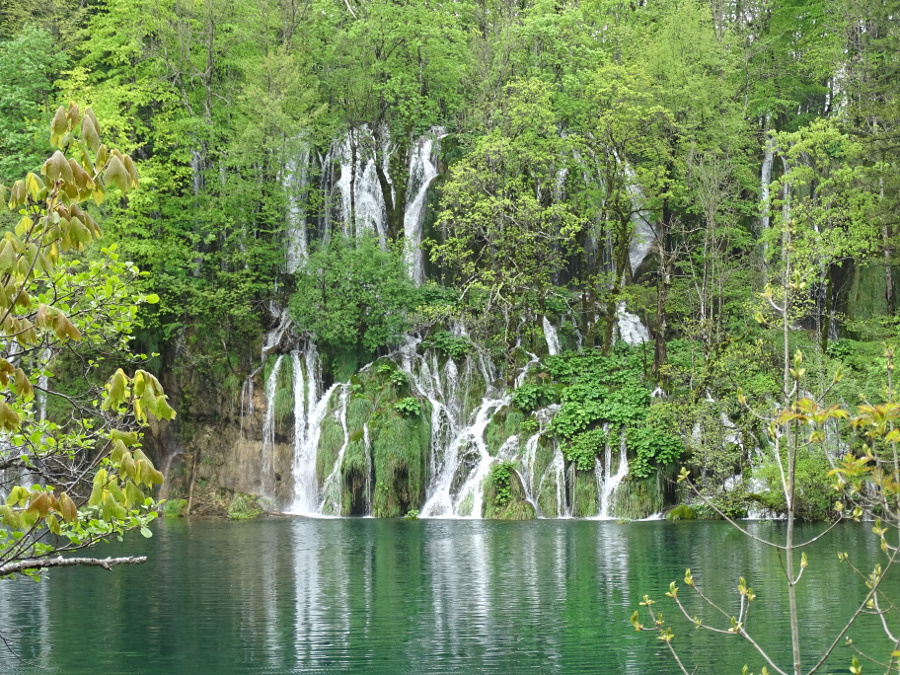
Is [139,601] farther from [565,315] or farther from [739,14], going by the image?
[739,14]

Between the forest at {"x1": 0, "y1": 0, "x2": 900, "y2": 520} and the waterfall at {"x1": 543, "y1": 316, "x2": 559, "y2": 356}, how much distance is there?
0.36 ft

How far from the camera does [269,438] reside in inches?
1313

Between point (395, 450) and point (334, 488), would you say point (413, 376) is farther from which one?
point (334, 488)

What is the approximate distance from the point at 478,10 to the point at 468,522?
2458 centimetres

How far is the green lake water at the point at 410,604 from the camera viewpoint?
11484mm

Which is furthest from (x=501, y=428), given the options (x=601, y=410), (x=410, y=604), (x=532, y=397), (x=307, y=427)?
(x=410, y=604)

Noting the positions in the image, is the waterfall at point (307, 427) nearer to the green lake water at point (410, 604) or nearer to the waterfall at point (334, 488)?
the waterfall at point (334, 488)

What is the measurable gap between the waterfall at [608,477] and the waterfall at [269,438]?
1150 cm

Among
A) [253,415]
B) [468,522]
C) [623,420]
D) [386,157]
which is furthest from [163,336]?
[623,420]

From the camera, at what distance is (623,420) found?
29797 millimetres

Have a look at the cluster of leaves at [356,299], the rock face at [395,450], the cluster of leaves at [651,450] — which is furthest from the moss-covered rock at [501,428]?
the cluster of leaves at [356,299]

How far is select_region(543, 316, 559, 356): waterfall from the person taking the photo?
3547 cm

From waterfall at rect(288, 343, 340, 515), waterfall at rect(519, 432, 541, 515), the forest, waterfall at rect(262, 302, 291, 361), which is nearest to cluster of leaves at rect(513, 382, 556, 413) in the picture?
the forest

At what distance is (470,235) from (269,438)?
10384 millimetres
